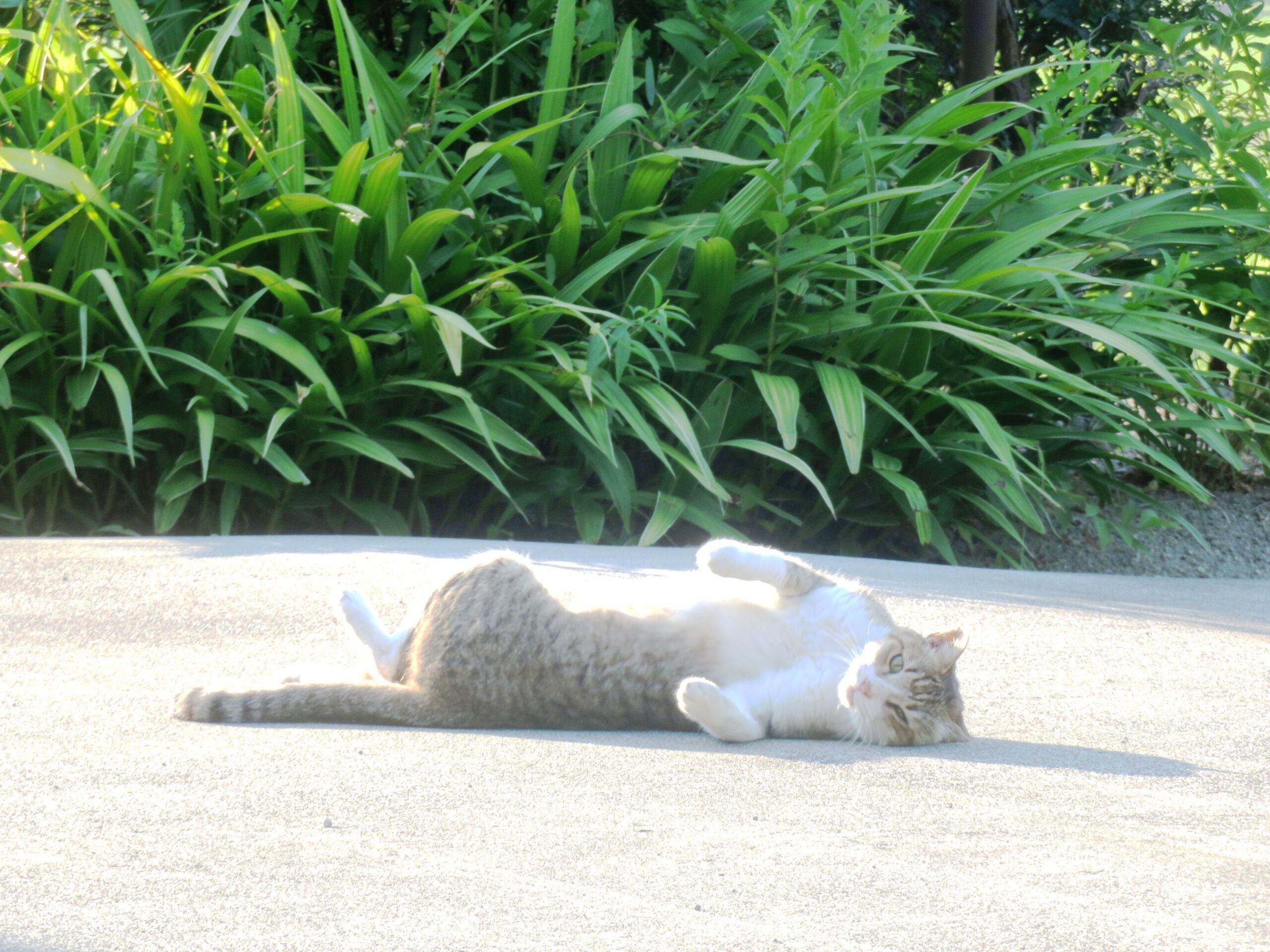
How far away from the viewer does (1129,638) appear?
2.71 metres

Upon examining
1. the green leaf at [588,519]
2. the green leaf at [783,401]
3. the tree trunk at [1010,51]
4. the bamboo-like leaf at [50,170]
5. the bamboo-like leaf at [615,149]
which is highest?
the tree trunk at [1010,51]

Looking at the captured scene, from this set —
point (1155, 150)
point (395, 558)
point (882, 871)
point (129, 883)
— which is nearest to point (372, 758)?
point (129, 883)

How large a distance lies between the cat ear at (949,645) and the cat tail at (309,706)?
77cm

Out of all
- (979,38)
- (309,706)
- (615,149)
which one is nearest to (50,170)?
(615,149)

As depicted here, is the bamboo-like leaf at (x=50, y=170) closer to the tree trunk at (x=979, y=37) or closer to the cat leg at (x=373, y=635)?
the cat leg at (x=373, y=635)

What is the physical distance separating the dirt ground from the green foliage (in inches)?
9.5

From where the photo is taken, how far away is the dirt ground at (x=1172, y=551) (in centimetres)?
459

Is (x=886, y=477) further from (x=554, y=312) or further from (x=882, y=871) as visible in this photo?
(x=882, y=871)

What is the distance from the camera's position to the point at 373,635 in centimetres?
206

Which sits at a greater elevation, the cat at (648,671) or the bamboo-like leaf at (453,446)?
the bamboo-like leaf at (453,446)

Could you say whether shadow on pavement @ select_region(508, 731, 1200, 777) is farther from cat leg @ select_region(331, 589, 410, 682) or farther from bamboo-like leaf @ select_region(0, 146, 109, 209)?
bamboo-like leaf @ select_region(0, 146, 109, 209)

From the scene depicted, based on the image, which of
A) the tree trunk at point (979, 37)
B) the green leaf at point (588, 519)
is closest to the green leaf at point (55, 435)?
the green leaf at point (588, 519)

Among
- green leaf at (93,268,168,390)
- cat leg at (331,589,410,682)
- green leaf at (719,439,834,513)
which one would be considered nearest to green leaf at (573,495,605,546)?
green leaf at (719,439,834,513)

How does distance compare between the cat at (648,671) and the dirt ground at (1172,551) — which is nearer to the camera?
the cat at (648,671)
